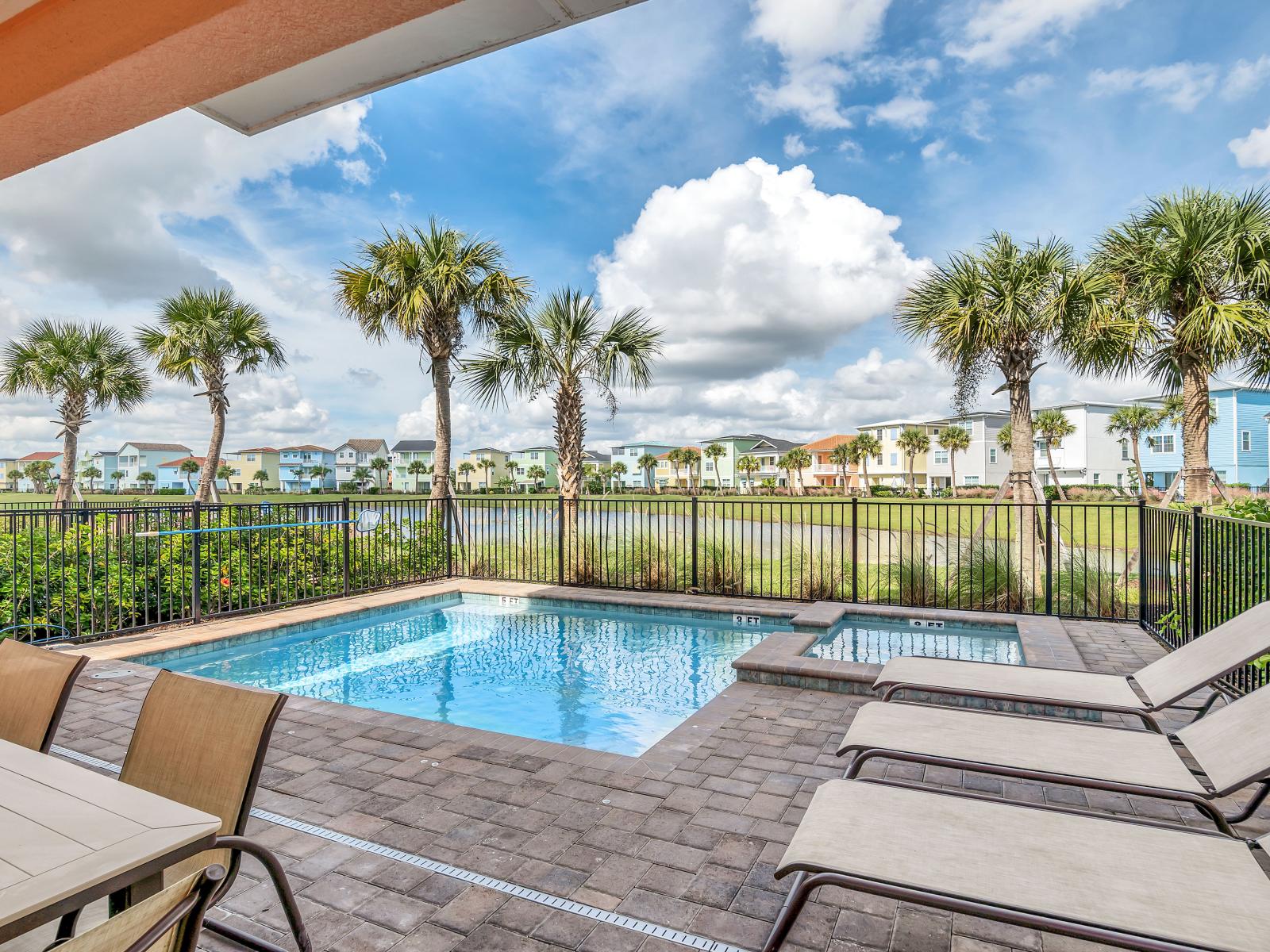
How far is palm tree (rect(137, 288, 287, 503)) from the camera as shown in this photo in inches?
571

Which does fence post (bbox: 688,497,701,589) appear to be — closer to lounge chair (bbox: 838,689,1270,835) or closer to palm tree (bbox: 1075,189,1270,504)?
lounge chair (bbox: 838,689,1270,835)

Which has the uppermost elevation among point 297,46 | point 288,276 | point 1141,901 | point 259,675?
point 288,276

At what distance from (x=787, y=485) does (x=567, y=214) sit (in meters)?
54.9

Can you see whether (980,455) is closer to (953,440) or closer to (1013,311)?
(953,440)

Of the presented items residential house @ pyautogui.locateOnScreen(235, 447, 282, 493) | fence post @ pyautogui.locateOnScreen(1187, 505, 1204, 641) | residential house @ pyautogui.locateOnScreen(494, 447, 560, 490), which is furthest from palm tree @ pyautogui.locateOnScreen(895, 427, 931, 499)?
fence post @ pyautogui.locateOnScreen(1187, 505, 1204, 641)

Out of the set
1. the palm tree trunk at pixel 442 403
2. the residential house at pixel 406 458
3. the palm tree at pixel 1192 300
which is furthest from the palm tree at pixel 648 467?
the palm tree at pixel 1192 300

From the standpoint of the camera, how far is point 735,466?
69.4 meters

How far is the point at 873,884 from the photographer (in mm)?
1562

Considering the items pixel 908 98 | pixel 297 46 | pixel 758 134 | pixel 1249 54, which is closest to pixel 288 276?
pixel 758 134

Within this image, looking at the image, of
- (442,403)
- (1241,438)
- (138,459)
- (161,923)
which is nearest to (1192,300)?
(442,403)

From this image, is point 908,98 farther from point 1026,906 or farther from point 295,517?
point 1026,906

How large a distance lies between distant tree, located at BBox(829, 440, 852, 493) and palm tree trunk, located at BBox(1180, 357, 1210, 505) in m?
48.0

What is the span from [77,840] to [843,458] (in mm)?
58162

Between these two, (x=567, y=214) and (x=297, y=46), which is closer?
(x=297, y=46)
